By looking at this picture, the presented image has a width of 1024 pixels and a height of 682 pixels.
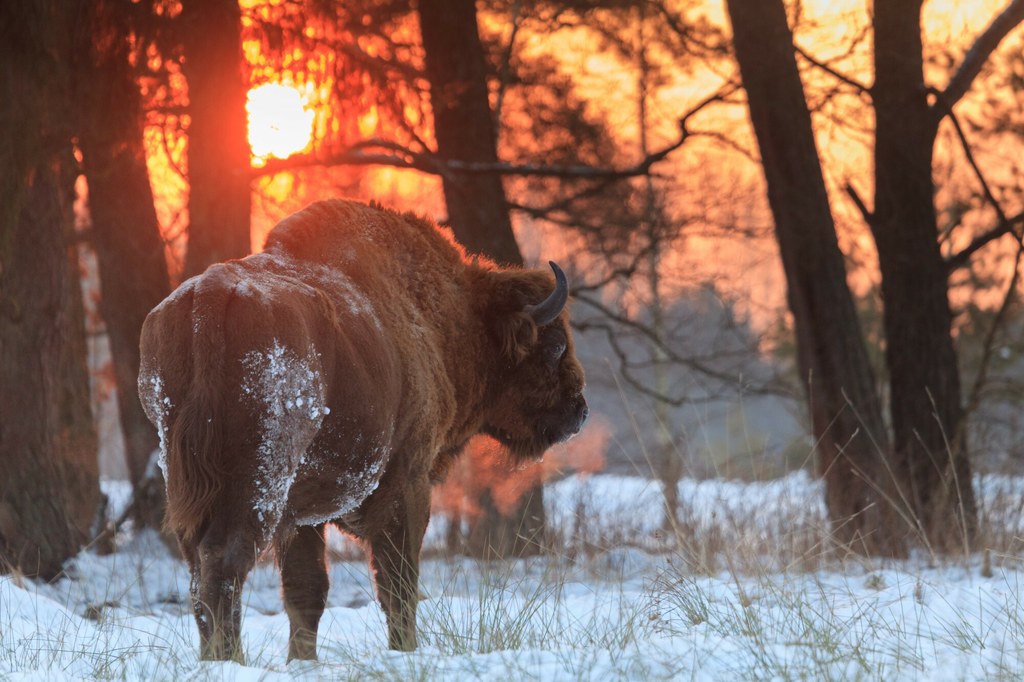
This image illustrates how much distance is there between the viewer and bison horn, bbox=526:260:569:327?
6.44 metres

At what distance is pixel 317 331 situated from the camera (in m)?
4.56

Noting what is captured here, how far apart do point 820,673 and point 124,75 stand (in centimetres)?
728

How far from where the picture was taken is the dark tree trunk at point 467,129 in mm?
9836

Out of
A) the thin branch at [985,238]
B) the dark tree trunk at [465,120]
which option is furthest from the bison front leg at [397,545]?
the thin branch at [985,238]

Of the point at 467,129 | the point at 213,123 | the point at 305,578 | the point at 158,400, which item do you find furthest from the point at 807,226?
the point at 158,400

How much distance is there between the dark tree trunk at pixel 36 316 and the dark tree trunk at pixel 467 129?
306 centimetres

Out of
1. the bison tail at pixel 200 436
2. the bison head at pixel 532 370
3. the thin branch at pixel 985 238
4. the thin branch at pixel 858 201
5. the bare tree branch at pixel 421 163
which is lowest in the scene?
the bison tail at pixel 200 436

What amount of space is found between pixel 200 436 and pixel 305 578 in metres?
1.40

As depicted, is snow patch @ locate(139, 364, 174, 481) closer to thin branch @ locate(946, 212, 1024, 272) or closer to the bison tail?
the bison tail

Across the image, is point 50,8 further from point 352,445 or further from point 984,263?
point 984,263

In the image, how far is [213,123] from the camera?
320 inches

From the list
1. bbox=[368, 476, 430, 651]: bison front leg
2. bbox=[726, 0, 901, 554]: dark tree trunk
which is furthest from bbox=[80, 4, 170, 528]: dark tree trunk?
bbox=[726, 0, 901, 554]: dark tree trunk

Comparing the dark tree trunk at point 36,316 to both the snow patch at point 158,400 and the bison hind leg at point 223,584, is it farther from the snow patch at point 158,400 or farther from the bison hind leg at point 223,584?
the bison hind leg at point 223,584

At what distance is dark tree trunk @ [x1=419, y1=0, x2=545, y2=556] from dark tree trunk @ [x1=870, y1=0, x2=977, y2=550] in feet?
11.0
